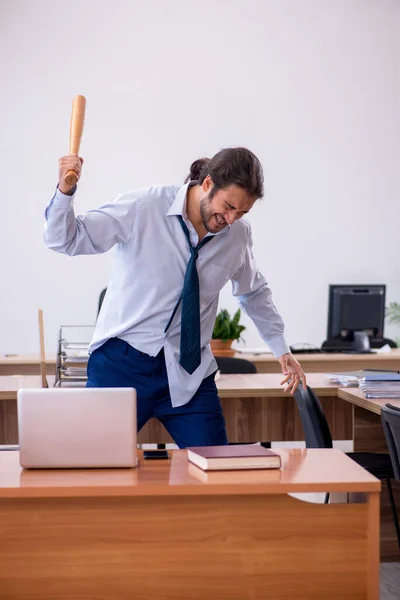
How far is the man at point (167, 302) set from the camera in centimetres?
253

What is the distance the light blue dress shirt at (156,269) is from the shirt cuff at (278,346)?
0.81 feet

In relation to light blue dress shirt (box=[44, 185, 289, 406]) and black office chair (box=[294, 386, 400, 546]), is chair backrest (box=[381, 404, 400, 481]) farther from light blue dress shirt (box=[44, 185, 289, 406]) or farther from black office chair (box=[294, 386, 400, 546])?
light blue dress shirt (box=[44, 185, 289, 406])

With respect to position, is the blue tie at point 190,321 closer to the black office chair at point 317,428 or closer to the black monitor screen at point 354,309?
the black office chair at point 317,428

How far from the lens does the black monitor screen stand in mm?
5680

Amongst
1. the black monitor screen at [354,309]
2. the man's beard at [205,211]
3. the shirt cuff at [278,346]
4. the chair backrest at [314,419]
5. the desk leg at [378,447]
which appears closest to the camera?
the man's beard at [205,211]

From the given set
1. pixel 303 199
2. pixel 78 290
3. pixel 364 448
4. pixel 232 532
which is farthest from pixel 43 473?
pixel 303 199

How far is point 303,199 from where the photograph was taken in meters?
7.89

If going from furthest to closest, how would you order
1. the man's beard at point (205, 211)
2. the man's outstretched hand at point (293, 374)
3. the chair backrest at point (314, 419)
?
the chair backrest at point (314, 419) < the man's outstretched hand at point (293, 374) < the man's beard at point (205, 211)

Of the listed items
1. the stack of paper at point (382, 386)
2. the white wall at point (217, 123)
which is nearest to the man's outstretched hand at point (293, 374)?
the stack of paper at point (382, 386)

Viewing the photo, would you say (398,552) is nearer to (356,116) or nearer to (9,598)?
(9,598)

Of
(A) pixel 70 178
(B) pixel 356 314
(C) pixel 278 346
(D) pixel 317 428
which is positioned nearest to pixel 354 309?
(B) pixel 356 314

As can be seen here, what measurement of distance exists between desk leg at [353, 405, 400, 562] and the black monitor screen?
215 cm

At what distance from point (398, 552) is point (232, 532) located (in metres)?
2.13

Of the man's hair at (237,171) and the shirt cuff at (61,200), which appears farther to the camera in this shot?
the man's hair at (237,171)
